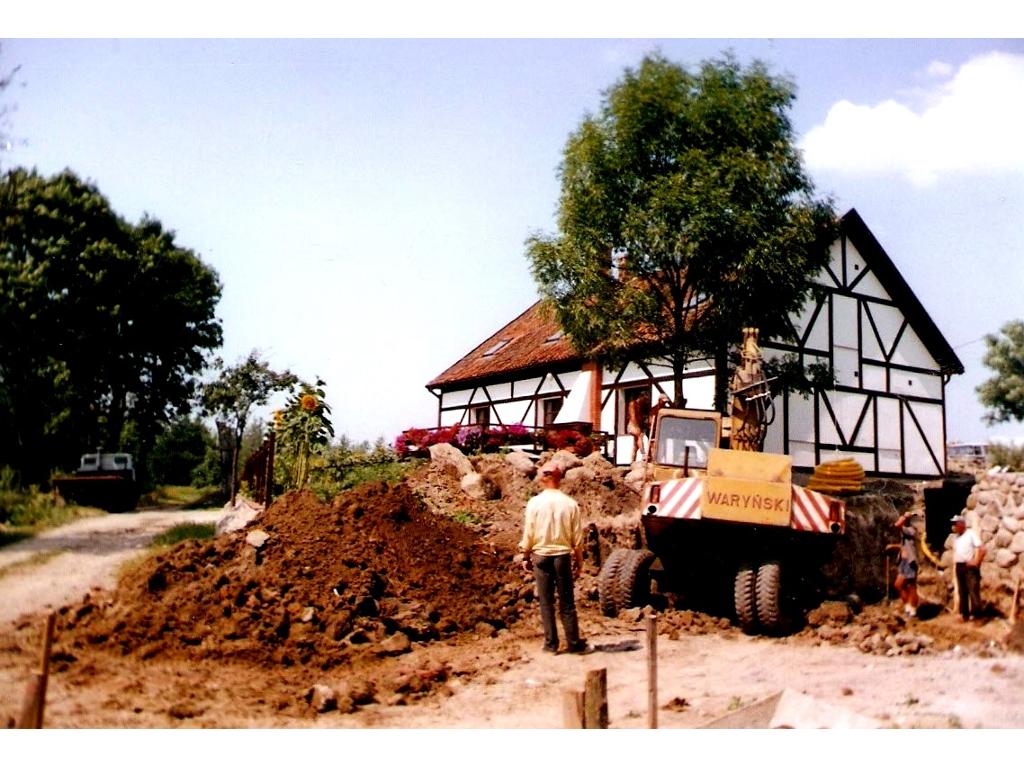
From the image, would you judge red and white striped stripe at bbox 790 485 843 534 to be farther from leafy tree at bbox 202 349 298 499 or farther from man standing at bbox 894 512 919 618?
leafy tree at bbox 202 349 298 499

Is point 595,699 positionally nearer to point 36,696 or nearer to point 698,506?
point 36,696

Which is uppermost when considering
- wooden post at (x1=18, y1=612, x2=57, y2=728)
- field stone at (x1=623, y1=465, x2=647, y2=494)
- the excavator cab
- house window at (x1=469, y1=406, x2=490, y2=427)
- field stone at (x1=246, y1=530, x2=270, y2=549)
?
house window at (x1=469, y1=406, x2=490, y2=427)

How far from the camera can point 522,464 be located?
360 inches

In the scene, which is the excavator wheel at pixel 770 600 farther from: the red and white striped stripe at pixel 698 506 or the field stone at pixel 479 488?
the field stone at pixel 479 488

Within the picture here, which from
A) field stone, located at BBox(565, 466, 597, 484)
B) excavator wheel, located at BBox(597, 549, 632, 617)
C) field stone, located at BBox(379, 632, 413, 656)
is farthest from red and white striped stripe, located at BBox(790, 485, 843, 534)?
field stone, located at BBox(379, 632, 413, 656)

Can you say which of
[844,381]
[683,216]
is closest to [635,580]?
[683,216]

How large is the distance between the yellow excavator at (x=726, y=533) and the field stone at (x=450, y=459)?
241cm

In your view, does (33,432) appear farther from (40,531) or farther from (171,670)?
(171,670)

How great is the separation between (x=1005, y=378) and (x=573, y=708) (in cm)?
575

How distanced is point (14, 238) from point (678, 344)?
23.2ft

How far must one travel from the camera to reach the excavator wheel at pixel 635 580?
6.80m

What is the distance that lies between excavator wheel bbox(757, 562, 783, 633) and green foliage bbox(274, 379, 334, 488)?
163 inches

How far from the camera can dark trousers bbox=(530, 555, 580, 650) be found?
18.0ft

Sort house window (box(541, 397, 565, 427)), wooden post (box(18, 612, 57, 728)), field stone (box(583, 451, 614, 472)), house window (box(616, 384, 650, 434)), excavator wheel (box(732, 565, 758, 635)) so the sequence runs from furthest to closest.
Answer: house window (box(541, 397, 565, 427))
house window (box(616, 384, 650, 434))
field stone (box(583, 451, 614, 472))
excavator wheel (box(732, 565, 758, 635))
wooden post (box(18, 612, 57, 728))
